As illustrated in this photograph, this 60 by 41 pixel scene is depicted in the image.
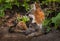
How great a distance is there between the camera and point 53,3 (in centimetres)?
632

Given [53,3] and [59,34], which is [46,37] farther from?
[53,3]

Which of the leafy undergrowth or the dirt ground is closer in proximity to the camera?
the dirt ground

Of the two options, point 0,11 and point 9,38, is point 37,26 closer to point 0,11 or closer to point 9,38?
point 9,38

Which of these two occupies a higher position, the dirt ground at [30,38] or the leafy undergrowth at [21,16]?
the leafy undergrowth at [21,16]

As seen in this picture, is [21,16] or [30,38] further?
[21,16]

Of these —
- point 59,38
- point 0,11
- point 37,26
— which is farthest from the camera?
point 0,11

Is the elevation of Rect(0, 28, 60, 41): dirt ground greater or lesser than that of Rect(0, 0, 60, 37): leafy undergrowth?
lesser

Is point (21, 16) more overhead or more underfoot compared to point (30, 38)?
more overhead

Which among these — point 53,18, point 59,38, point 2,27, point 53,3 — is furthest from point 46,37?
point 53,3

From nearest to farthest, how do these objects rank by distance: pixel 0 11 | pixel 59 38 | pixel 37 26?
pixel 59 38 < pixel 37 26 < pixel 0 11

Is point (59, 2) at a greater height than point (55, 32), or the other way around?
point (59, 2)

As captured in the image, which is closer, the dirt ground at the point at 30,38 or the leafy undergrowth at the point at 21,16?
the dirt ground at the point at 30,38

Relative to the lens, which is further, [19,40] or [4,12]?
[4,12]

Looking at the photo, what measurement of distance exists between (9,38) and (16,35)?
0.19 m
